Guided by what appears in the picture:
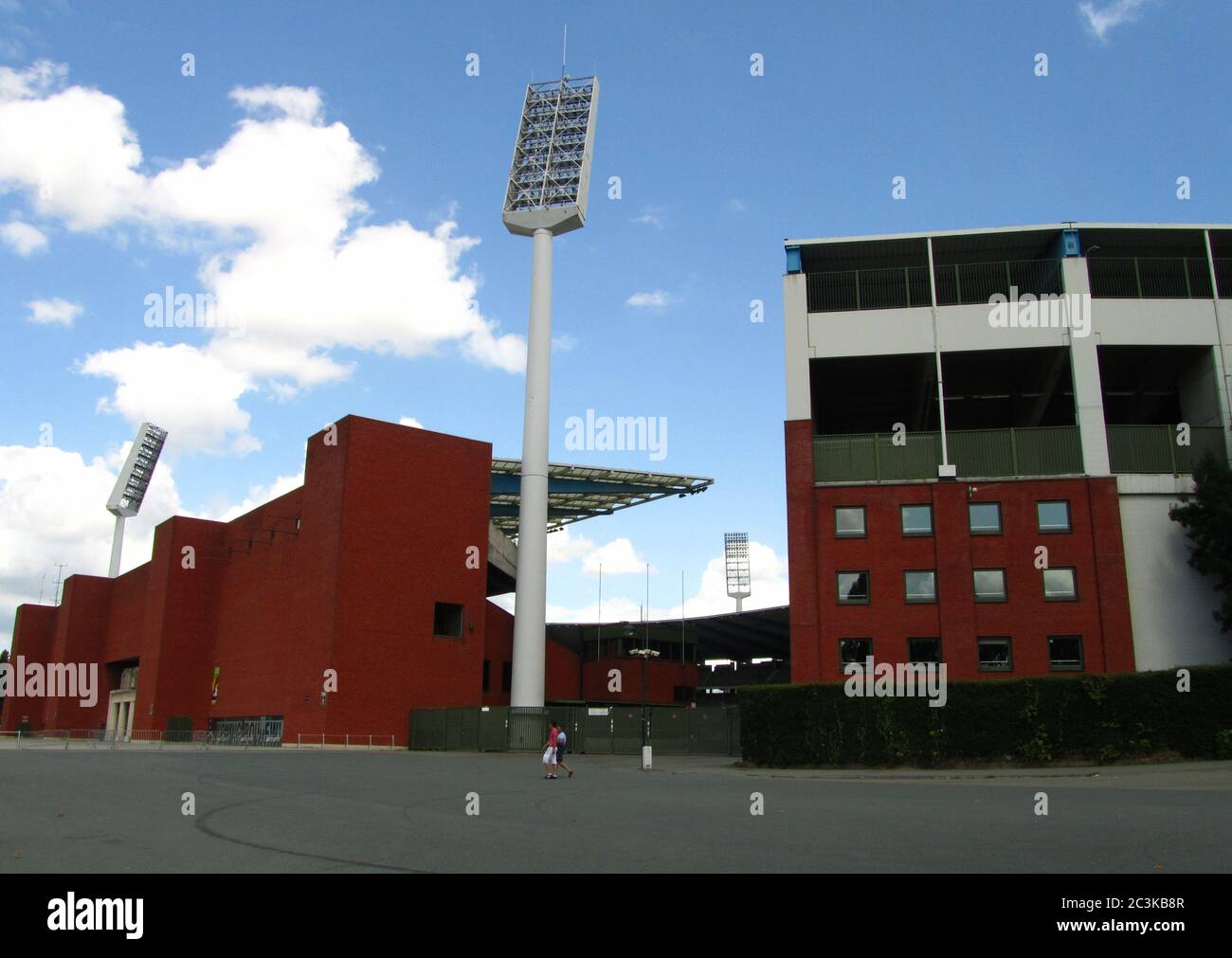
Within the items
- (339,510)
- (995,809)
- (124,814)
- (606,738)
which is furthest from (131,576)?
(995,809)

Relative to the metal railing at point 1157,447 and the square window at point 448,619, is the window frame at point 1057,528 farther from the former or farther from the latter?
the square window at point 448,619

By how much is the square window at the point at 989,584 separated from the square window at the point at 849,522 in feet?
13.5

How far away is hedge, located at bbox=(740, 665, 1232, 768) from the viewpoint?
2628 centimetres

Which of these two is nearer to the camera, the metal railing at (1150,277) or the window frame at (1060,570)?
the window frame at (1060,570)

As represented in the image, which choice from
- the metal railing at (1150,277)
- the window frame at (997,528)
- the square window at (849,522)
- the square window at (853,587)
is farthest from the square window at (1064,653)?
the metal railing at (1150,277)

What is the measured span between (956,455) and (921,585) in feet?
16.2

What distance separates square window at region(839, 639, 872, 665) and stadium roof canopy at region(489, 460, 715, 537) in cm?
2846

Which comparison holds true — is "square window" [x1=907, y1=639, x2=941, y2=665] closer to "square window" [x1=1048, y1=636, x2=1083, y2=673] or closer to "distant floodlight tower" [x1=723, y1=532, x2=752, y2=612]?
"square window" [x1=1048, y1=636, x2=1083, y2=673]

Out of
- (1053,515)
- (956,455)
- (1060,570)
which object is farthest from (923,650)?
(956,455)

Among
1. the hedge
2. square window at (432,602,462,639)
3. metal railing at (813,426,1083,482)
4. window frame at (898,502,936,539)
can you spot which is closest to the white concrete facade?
metal railing at (813,426,1083,482)

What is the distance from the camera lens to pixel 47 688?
8219cm

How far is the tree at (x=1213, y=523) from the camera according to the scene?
32469 millimetres

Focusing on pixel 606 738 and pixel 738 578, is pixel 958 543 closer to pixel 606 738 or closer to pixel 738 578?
pixel 606 738
